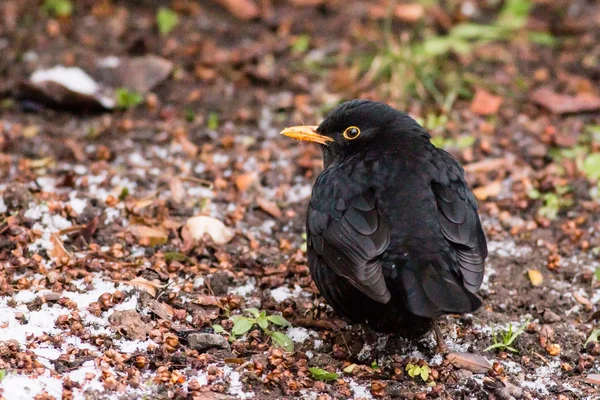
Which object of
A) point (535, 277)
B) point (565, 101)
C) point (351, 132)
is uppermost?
point (565, 101)

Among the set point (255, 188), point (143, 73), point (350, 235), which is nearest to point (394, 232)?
point (350, 235)

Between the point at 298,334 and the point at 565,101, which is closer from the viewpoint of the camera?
the point at 298,334

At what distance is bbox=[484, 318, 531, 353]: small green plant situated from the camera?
4.99 metres

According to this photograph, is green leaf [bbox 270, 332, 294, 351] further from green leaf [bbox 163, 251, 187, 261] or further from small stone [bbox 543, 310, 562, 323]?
small stone [bbox 543, 310, 562, 323]

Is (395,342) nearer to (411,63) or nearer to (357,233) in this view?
(357,233)

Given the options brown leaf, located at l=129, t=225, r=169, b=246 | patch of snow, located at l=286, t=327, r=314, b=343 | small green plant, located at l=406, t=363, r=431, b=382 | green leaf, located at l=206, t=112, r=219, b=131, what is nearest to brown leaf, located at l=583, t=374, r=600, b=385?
small green plant, located at l=406, t=363, r=431, b=382

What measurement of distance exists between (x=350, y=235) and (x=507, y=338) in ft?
3.88

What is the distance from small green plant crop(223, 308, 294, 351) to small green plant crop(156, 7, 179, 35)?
464 cm

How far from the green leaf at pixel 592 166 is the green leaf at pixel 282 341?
342 cm

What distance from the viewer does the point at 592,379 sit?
4.75m

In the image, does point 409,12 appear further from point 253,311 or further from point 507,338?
point 253,311

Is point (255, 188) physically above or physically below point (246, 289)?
above

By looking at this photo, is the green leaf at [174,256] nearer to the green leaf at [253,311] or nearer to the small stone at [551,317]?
the green leaf at [253,311]

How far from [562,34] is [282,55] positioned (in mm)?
3154
